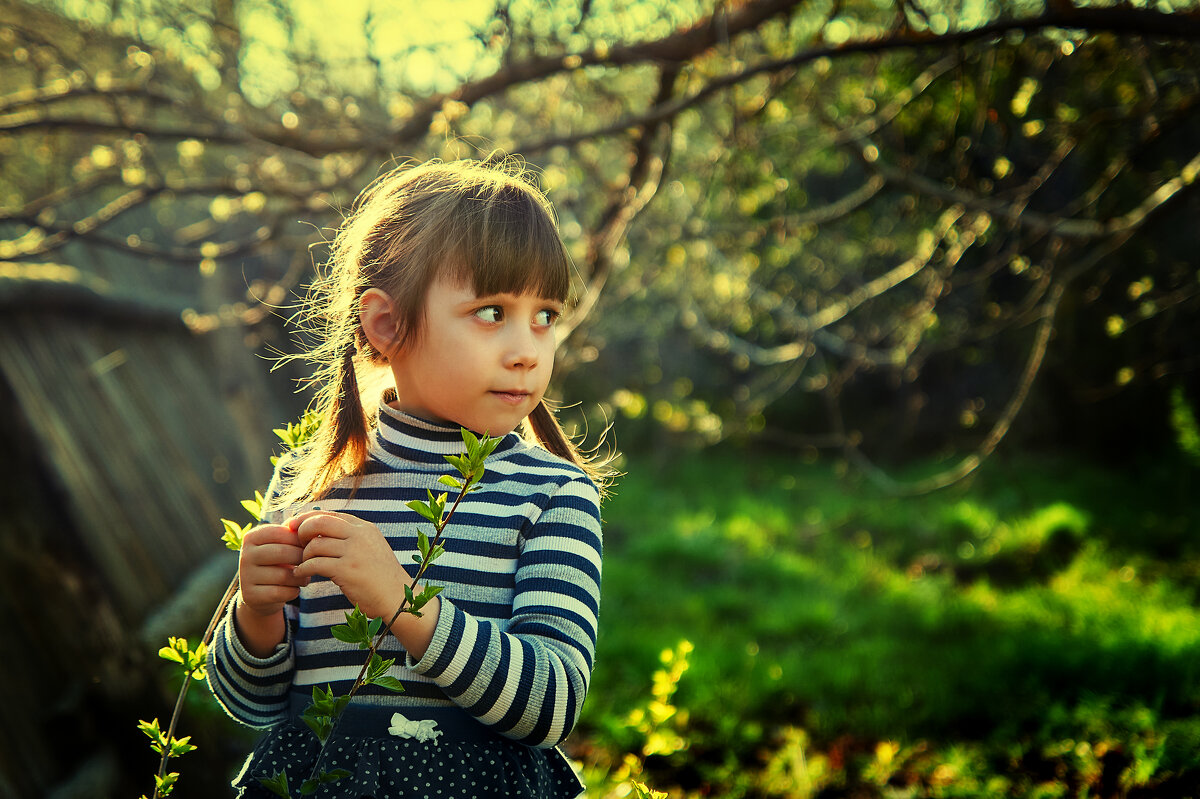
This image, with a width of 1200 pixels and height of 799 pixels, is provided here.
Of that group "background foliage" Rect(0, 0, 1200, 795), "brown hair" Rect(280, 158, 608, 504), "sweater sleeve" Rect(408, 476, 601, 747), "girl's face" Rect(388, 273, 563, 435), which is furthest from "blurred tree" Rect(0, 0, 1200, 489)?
"sweater sleeve" Rect(408, 476, 601, 747)

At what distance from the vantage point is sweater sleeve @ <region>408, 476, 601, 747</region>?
1.08 meters

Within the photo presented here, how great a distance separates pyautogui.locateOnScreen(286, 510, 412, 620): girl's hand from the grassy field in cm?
48

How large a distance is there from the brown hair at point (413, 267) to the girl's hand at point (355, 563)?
0.29 m

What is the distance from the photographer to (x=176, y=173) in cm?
480

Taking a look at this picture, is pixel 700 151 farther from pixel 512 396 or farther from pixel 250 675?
pixel 250 675

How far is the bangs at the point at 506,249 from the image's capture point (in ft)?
4.17

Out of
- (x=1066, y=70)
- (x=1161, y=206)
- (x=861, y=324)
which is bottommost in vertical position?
(x=1161, y=206)

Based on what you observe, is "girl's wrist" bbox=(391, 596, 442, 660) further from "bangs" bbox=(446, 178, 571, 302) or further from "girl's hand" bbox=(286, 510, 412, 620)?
"bangs" bbox=(446, 178, 571, 302)

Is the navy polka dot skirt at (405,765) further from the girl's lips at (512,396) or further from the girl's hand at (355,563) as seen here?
the girl's lips at (512,396)

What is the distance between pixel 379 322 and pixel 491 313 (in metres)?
0.21

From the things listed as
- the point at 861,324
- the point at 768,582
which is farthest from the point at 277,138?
the point at 861,324

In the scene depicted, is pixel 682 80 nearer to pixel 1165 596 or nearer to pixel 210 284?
pixel 210 284

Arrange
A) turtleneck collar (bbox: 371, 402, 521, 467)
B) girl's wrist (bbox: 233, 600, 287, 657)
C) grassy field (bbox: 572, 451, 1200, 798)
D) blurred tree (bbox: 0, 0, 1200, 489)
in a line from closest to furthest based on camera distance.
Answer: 1. girl's wrist (bbox: 233, 600, 287, 657)
2. turtleneck collar (bbox: 371, 402, 521, 467)
3. blurred tree (bbox: 0, 0, 1200, 489)
4. grassy field (bbox: 572, 451, 1200, 798)

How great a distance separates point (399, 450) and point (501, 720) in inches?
18.0
